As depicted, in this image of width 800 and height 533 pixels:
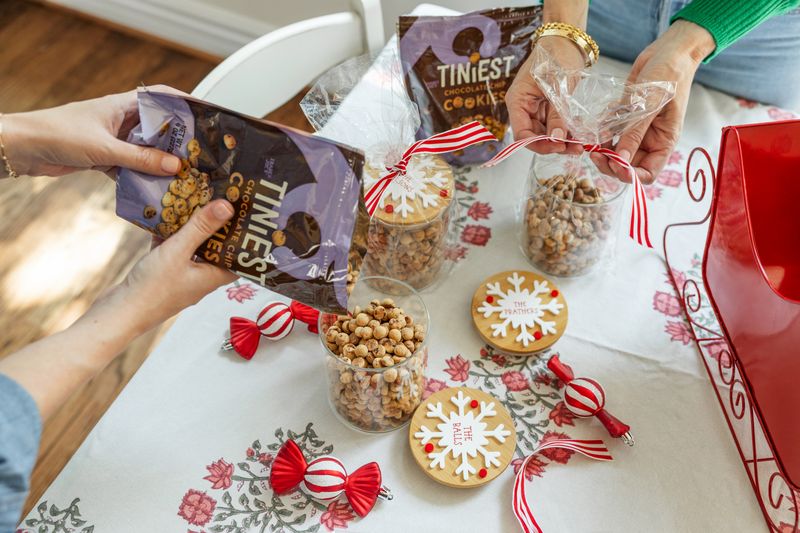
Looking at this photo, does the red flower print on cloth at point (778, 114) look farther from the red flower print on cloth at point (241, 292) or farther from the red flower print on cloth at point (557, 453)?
the red flower print on cloth at point (241, 292)

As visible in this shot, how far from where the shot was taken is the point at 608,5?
1.20 m

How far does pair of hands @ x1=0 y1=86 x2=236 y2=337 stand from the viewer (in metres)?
0.74

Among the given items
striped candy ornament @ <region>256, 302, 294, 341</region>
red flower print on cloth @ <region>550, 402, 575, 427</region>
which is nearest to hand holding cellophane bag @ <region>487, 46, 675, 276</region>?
red flower print on cloth @ <region>550, 402, 575, 427</region>

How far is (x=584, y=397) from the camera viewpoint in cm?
84

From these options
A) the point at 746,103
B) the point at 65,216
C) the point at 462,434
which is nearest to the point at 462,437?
the point at 462,434

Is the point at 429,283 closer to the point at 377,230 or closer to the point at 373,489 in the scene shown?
the point at 377,230

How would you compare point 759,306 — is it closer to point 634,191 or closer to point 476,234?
point 634,191

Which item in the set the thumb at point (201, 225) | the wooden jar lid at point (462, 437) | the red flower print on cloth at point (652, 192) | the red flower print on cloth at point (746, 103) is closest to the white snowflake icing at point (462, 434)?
the wooden jar lid at point (462, 437)

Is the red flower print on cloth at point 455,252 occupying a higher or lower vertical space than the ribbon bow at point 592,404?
higher

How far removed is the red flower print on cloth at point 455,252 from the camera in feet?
3.40

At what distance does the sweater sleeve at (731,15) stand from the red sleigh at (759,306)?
0.67 ft

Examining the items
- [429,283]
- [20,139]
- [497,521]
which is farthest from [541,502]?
[20,139]

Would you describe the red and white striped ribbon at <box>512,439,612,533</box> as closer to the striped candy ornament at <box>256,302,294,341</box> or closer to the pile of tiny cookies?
the striped candy ornament at <box>256,302,294,341</box>

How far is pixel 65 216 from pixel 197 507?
1511 mm
